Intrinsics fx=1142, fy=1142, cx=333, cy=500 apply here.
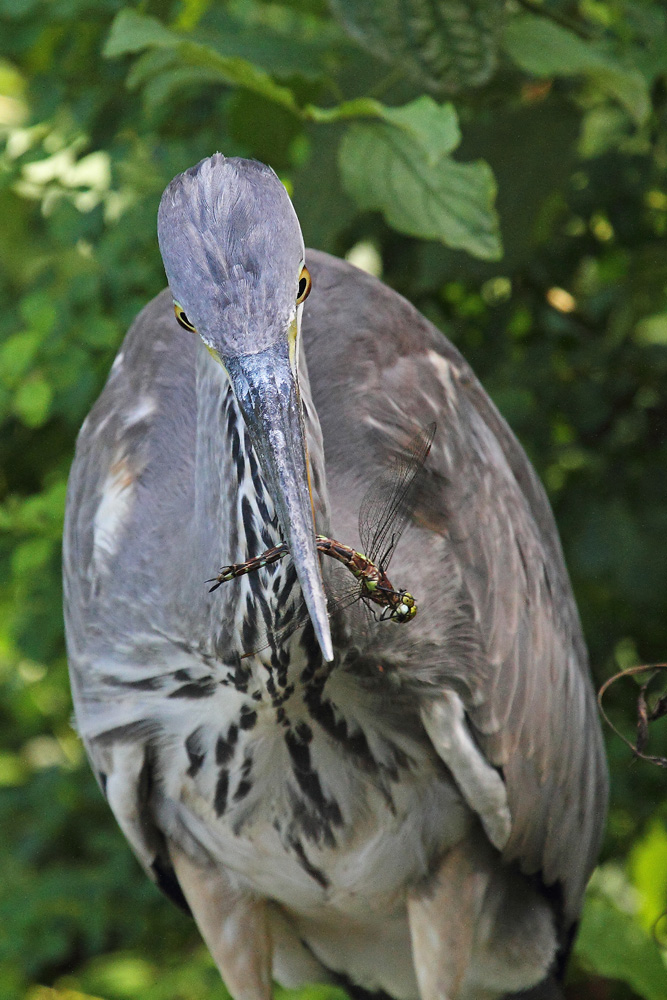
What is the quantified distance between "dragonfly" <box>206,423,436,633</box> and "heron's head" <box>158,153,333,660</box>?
0.12 m

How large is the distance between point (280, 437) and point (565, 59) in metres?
1.01

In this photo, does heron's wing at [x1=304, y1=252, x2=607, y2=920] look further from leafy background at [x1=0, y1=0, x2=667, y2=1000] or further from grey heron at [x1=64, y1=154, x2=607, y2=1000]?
leafy background at [x1=0, y1=0, x2=667, y2=1000]

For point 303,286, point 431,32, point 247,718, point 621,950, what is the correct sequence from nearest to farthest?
point 303,286 < point 247,718 < point 431,32 < point 621,950

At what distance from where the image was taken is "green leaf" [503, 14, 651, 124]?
1.83 meters

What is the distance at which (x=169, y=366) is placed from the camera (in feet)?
6.39

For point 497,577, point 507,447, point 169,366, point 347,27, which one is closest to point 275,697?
point 497,577

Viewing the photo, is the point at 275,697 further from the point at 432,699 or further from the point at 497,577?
the point at 497,577

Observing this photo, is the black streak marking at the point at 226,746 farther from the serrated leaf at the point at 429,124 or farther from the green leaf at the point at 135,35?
the green leaf at the point at 135,35

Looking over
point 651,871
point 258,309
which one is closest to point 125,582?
point 258,309

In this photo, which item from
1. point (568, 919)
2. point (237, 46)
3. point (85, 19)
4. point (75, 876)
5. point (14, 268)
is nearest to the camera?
point (237, 46)

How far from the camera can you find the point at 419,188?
174 centimetres

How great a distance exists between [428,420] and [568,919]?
38.4 inches

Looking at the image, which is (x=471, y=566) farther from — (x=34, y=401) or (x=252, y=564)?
(x=34, y=401)

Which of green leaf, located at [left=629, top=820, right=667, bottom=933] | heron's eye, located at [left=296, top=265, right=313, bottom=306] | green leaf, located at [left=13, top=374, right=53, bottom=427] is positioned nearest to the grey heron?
heron's eye, located at [left=296, top=265, right=313, bottom=306]
